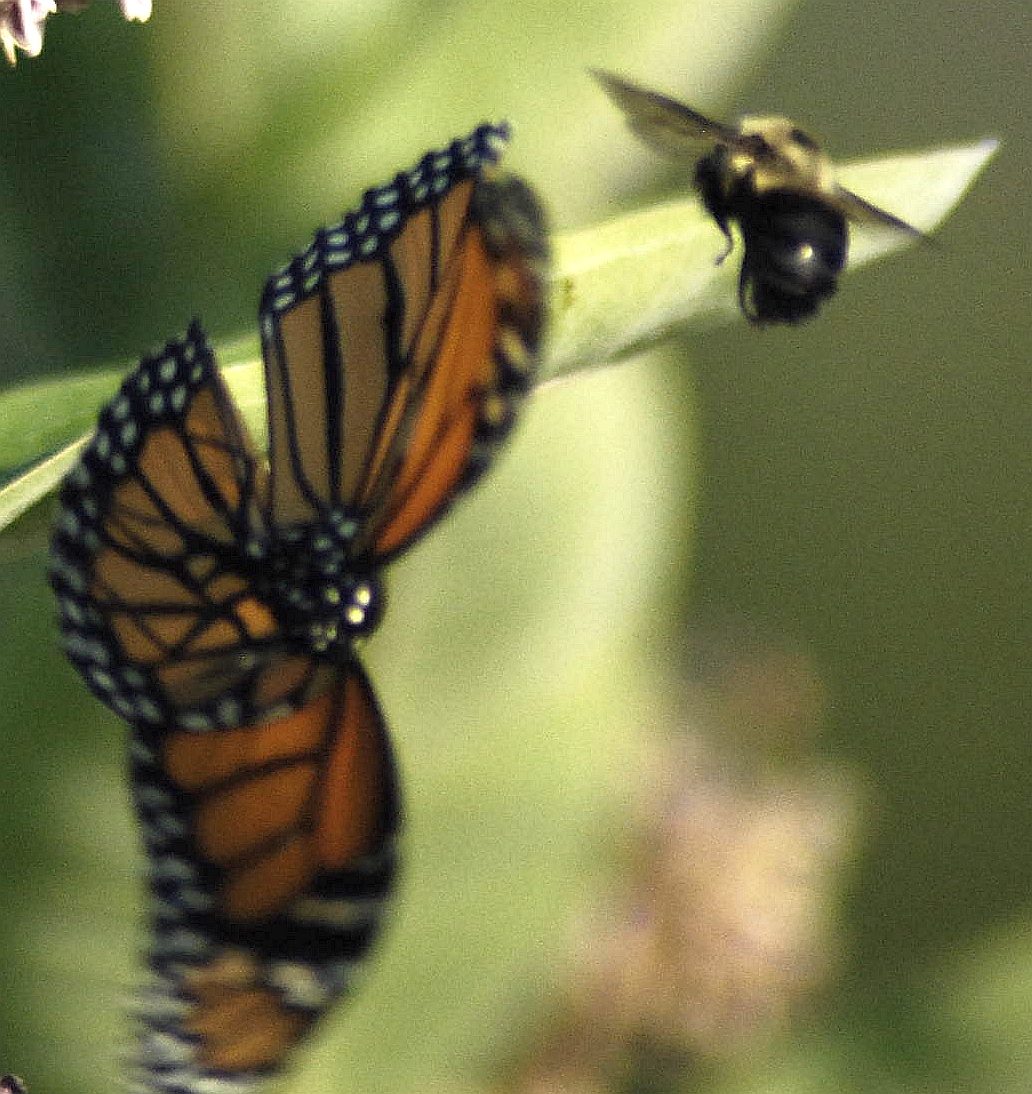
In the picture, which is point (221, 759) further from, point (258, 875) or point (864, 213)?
point (864, 213)

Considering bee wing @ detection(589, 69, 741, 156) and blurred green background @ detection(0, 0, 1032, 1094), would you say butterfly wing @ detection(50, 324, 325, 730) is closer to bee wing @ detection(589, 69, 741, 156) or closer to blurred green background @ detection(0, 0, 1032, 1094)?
blurred green background @ detection(0, 0, 1032, 1094)

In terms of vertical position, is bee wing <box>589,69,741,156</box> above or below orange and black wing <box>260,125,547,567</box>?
below

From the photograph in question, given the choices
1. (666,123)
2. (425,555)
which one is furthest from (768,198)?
(425,555)

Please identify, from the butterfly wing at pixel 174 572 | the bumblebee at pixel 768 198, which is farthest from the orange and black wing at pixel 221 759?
the bumblebee at pixel 768 198

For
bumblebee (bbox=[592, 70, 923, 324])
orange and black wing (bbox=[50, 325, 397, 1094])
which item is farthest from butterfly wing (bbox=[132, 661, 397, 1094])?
bumblebee (bbox=[592, 70, 923, 324])

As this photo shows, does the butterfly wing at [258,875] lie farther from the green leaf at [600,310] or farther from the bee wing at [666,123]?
the bee wing at [666,123]

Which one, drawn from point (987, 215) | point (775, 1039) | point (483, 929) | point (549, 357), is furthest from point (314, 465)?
point (987, 215)
